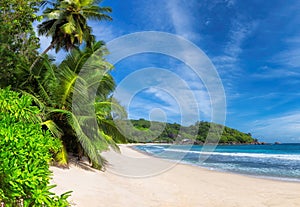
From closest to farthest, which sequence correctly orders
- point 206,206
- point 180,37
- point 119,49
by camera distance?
1. point 206,206
2. point 119,49
3. point 180,37

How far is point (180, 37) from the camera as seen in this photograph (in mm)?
11422

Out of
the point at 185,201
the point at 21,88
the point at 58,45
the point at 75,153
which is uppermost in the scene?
the point at 58,45

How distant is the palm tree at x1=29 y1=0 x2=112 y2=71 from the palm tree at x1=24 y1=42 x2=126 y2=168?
7.25 meters

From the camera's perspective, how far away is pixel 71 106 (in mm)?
8633

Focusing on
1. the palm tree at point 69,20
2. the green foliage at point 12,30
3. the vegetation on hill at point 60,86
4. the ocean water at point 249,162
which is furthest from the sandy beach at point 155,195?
the palm tree at point 69,20

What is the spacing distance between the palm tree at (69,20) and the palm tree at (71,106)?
23.8 feet

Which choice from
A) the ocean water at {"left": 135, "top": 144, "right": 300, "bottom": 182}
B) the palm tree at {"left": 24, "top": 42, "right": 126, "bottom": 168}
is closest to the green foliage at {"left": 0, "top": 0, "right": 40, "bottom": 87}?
the palm tree at {"left": 24, "top": 42, "right": 126, "bottom": 168}

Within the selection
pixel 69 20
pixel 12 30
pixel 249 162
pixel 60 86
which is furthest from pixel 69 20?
pixel 249 162

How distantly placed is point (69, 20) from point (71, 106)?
31.9 ft

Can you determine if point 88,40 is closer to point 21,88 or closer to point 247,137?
point 21,88

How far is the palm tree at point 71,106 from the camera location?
26.2ft

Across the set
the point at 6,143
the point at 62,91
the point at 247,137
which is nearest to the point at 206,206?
the point at 6,143

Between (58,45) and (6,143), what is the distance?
17906mm

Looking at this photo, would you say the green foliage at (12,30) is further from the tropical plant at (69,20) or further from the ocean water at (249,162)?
the ocean water at (249,162)
